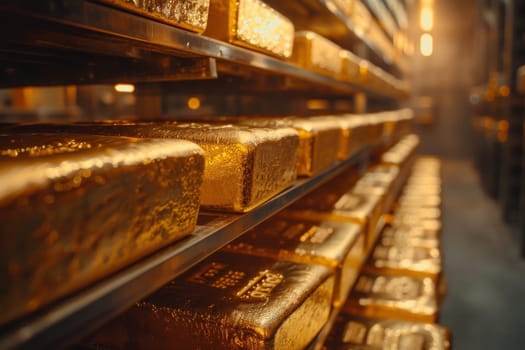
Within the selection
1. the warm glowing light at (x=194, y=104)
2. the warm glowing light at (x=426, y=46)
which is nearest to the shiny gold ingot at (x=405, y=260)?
the warm glowing light at (x=194, y=104)

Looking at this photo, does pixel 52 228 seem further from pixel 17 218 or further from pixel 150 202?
pixel 150 202

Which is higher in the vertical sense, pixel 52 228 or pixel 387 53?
pixel 387 53

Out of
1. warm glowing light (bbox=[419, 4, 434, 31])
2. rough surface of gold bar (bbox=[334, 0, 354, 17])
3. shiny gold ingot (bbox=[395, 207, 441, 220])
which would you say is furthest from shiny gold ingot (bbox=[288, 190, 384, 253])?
warm glowing light (bbox=[419, 4, 434, 31])

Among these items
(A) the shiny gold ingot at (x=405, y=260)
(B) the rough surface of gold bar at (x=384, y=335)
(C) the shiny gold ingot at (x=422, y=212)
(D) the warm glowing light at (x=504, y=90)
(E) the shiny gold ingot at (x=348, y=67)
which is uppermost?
(D) the warm glowing light at (x=504, y=90)

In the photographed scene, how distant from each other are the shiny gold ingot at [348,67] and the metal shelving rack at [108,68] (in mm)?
621

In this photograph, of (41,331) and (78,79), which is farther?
(78,79)

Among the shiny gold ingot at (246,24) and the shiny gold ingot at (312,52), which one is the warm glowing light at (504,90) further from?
the shiny gold ingot at (246,24)

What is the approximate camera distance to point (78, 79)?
1.20 metres

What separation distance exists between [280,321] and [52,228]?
597 mm

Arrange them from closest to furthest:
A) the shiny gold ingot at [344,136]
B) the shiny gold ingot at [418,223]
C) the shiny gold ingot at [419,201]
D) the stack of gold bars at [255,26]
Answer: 1. the stack of gold bars at [255,26]
2. the shiny gold ingot at [344,136]
3. the shiny gold ingot at [418,223]
4. the shiny gold ingot at [419,201]

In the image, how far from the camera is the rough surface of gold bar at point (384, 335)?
1.54m

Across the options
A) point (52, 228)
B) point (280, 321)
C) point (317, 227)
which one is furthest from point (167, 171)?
point (317, 227)

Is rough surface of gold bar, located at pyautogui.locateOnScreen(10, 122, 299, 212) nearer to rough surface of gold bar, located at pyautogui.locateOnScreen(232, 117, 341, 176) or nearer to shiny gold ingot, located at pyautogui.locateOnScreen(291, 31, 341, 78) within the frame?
rough surface of gold bar, located at pyautogui.locateOnScreen(232, 117, 341, 176)

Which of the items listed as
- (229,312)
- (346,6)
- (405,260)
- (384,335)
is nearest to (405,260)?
(405,260)
